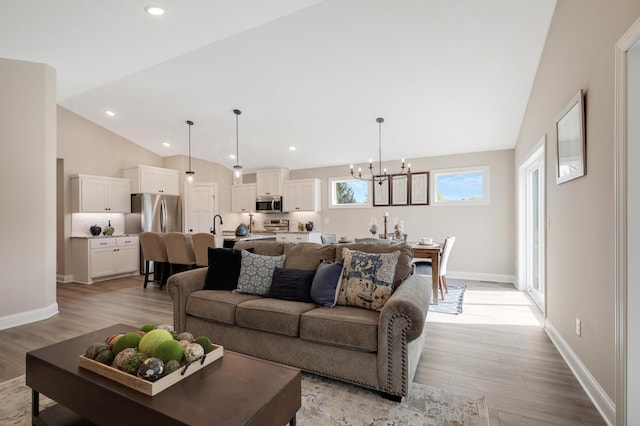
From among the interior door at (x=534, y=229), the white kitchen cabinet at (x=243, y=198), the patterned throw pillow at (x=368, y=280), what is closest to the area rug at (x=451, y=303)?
the interior door at (x=534, y=229)

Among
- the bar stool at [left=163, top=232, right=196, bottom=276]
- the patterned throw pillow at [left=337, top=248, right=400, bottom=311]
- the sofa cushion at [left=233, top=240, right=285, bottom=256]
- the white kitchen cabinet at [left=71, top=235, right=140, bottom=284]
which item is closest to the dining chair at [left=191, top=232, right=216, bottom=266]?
the bar stool at [left=163, top=232, right=196, bottom=276]

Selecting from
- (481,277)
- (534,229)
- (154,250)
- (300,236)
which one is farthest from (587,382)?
(154,250)

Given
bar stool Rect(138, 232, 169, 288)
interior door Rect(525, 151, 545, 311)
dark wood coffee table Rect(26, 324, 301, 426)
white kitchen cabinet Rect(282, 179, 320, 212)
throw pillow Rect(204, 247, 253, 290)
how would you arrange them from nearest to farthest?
dark wood coffee table Rect(26, 324, 301, 426) → throw pillow Rect(204, 247, 253, 290) → interior door Rect(525, 151, 545, 311) → bar stool Rect(138, 232, 169, 288) → white kitchen cabinet Rect(282, 179, 320, 212)

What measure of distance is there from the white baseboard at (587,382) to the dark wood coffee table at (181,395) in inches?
73.8

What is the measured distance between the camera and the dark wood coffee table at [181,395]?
1273 mm

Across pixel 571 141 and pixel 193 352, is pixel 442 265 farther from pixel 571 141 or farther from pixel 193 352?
pixel 193 352

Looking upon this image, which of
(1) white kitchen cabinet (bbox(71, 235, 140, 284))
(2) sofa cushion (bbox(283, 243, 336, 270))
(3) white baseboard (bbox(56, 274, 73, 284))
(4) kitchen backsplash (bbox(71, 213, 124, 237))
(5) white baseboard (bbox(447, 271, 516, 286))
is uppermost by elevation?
(4) kitchen backsplash (bbox(71, 213, 124, 237))

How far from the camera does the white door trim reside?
1.71 metres

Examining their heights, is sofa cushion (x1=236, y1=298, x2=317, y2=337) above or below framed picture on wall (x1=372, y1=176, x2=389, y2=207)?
below

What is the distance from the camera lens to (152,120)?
6.11m

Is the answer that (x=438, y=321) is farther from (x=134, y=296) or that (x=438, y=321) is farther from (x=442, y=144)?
(x=134, y=296)

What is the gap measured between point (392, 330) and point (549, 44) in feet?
11.1

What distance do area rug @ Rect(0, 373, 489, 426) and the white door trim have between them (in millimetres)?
721

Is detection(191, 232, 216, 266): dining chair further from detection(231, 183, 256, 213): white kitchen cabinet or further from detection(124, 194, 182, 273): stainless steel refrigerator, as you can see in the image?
detection(231, 183, 256, 213): white kitchen cabinet
